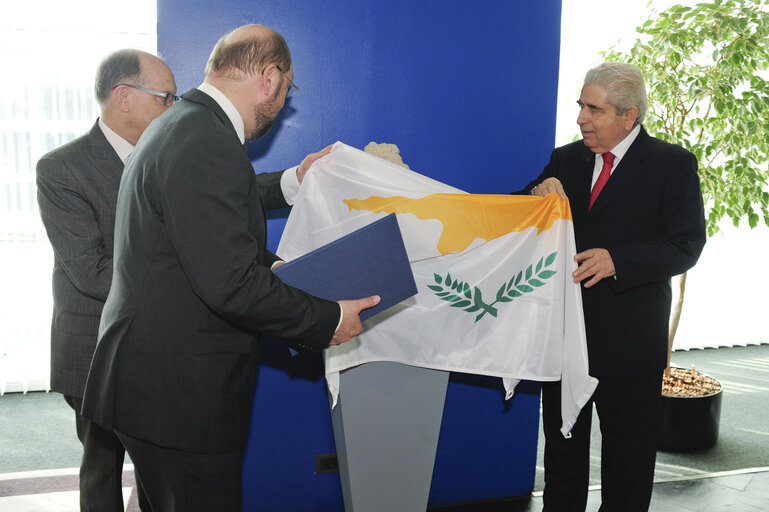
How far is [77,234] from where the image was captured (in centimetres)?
190

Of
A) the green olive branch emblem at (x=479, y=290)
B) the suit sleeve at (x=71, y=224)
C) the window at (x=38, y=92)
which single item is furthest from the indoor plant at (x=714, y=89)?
the window at (x=38, y=92)

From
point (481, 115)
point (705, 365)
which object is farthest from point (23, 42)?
point (705, 365)

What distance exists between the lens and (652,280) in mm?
2096

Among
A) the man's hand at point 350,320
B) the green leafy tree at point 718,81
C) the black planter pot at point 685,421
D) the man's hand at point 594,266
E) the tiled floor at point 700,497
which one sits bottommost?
the tiled floor at point 700,497

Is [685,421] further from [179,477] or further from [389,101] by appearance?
[179,477]

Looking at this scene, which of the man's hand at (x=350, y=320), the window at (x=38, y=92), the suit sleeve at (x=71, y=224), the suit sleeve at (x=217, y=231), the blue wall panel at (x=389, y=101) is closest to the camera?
the suit sleeve at (x=217, y=231)

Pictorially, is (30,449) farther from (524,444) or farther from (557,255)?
(557,255)

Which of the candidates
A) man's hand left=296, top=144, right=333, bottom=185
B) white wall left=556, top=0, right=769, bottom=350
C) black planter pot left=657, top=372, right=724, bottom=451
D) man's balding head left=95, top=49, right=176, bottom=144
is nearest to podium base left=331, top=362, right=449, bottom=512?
man's hand left=296, top=144, right=333, bottom=185

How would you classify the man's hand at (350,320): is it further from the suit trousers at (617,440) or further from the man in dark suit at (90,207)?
the suit trousers at (617,440)

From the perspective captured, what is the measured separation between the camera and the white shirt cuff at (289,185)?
226cm

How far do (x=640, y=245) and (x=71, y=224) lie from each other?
1.76 m

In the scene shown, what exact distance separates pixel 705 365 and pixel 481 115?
3.44m

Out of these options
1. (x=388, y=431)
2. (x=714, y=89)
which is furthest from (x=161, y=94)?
(x=714, y=89)

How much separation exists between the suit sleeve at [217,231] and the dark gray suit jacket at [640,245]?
1.25 metres
